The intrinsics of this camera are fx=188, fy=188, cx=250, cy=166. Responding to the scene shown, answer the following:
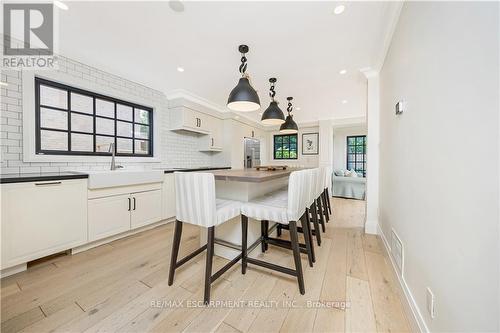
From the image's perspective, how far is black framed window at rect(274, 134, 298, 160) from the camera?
6.78 metres

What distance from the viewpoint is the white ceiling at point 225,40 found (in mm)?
1651

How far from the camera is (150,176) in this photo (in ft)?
9.07

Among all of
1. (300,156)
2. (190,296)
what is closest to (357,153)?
(300,156)

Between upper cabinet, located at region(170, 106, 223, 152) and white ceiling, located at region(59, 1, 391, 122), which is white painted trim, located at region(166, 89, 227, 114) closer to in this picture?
upper cabinet, located at region(170, 106, 223, 152)

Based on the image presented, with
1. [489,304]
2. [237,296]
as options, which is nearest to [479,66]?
[489,304]

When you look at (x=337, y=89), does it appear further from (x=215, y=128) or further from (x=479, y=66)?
(x=479, y=66)

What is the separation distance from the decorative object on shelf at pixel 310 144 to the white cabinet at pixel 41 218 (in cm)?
586

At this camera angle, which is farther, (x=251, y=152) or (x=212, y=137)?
(x=251, y=152)

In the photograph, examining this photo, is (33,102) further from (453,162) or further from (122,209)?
(453,162)

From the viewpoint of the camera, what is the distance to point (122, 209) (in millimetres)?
2447

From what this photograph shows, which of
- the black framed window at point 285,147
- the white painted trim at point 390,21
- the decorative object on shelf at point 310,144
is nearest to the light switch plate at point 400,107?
the white painted trim at point 390,21

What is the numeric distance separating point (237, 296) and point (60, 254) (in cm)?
209

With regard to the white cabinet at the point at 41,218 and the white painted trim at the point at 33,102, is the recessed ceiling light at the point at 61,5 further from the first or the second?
the white cabinet at the point at 41,218

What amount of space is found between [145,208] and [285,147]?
5.24 metres
